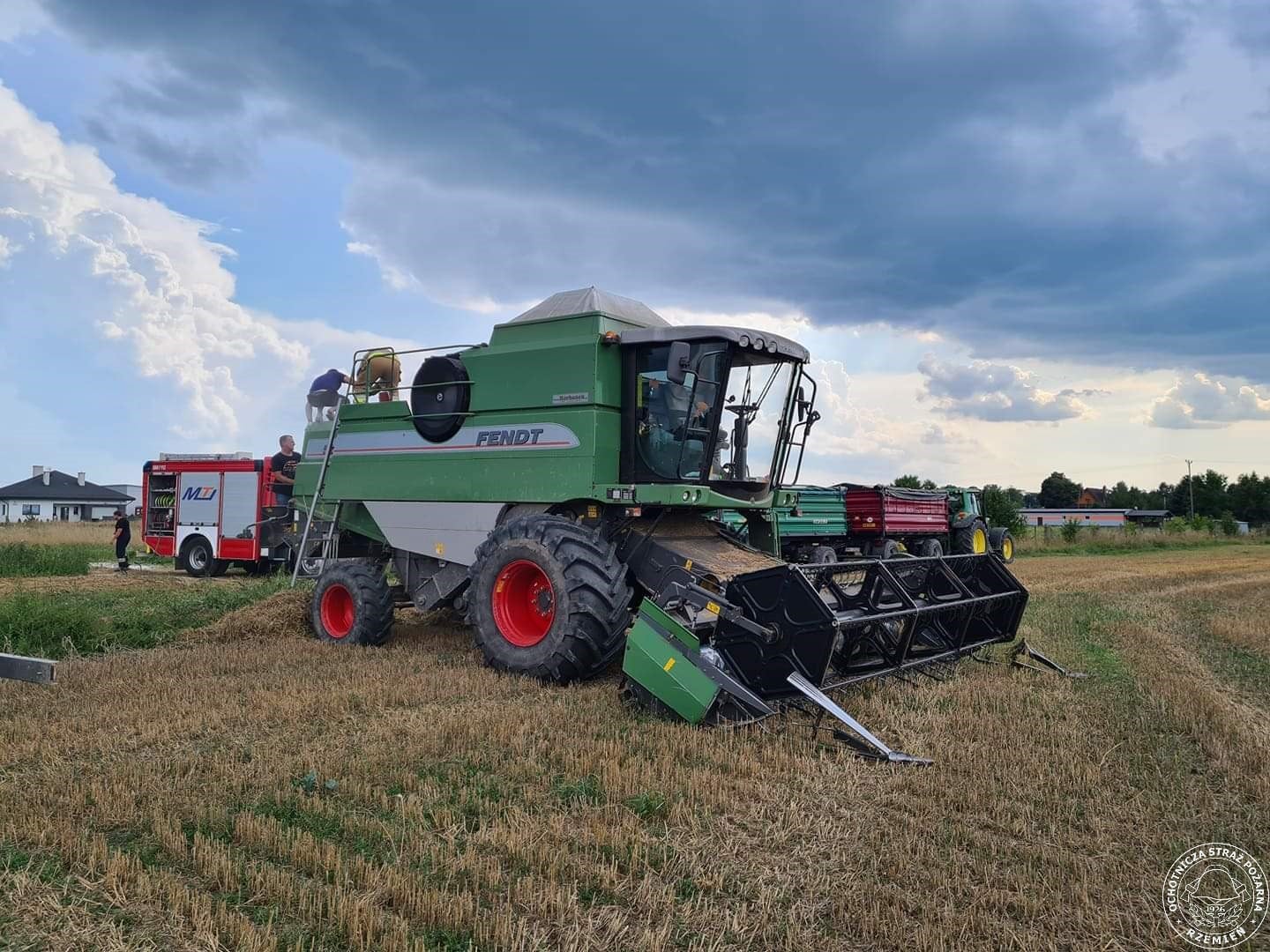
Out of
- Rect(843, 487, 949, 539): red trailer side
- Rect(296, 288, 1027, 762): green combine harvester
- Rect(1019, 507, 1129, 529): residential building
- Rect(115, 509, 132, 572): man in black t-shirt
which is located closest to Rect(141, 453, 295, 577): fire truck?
Rect(115, 509, 132, 572): man in black t-shirt

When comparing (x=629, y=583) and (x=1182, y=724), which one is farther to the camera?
(x=629, y=583)

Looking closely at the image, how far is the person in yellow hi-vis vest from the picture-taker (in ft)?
32.2

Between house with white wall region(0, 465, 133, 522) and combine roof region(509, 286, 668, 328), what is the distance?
64.7 meters

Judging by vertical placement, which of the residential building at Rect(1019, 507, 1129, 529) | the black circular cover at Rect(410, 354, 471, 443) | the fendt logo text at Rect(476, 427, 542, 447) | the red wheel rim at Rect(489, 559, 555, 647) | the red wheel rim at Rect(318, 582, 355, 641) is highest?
the black circular cover at Rect(410, 354, 471, 443)

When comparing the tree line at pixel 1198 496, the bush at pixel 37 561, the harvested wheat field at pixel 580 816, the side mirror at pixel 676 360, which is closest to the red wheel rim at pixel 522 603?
the harvested wheat field at pixel 580 816

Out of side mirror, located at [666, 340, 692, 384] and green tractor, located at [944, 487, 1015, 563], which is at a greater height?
side mirror, located at [666, 340, 692, 384]

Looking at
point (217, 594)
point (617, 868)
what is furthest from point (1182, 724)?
point (217, 594)

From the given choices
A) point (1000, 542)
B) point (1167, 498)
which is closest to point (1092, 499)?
point (1167, 498)

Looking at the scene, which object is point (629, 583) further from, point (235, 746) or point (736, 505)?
point (235, 746)

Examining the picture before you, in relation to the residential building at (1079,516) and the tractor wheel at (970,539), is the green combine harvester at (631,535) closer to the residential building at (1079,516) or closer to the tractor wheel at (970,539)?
the tractor wheel at (970,539)

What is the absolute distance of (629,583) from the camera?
7816 mm

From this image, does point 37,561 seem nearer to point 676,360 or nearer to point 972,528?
point 676,360

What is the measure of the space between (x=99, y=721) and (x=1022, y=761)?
17.0 feet

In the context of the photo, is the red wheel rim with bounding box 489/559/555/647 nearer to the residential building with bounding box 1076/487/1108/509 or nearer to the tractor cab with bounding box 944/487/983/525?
the tractor cab with bounding box 944/487/983/525
